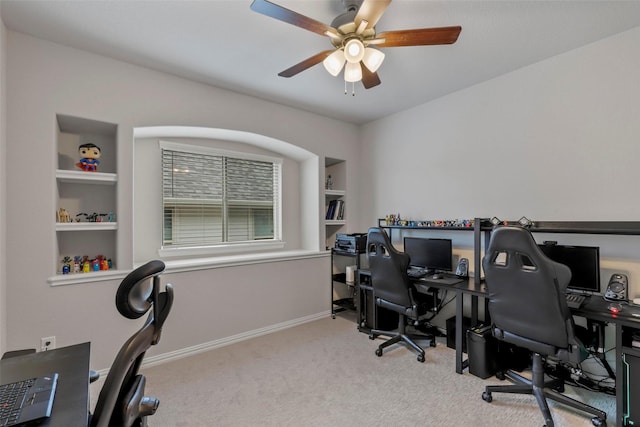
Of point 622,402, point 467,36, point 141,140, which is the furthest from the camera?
point 141,140

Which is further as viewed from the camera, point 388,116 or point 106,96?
point 388,116

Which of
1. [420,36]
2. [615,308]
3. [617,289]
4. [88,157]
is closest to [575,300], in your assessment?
[615,308]

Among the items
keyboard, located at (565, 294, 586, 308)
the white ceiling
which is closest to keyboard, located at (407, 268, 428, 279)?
keyboard, located at (565, 294, 586, 308)

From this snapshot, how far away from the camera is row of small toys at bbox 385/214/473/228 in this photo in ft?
9.33

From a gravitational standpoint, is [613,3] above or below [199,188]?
above

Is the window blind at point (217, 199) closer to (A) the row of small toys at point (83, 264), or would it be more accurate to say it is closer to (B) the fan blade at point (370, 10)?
(A) the row of small toys at point (83, 264)

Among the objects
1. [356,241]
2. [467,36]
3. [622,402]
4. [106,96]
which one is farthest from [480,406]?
[106,96]

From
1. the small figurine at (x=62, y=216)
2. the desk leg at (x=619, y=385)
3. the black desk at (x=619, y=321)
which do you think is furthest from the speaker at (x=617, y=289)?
the small figurine at (x=62, y=216)

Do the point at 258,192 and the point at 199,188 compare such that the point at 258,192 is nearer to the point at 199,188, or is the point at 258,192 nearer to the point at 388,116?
the point at 199,188

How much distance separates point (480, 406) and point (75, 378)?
229 cm

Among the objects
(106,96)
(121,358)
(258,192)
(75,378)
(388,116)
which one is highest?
(388,116)

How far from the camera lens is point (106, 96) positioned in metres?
2.44

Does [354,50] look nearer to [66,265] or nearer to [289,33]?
[289,33]

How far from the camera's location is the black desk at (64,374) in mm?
891
